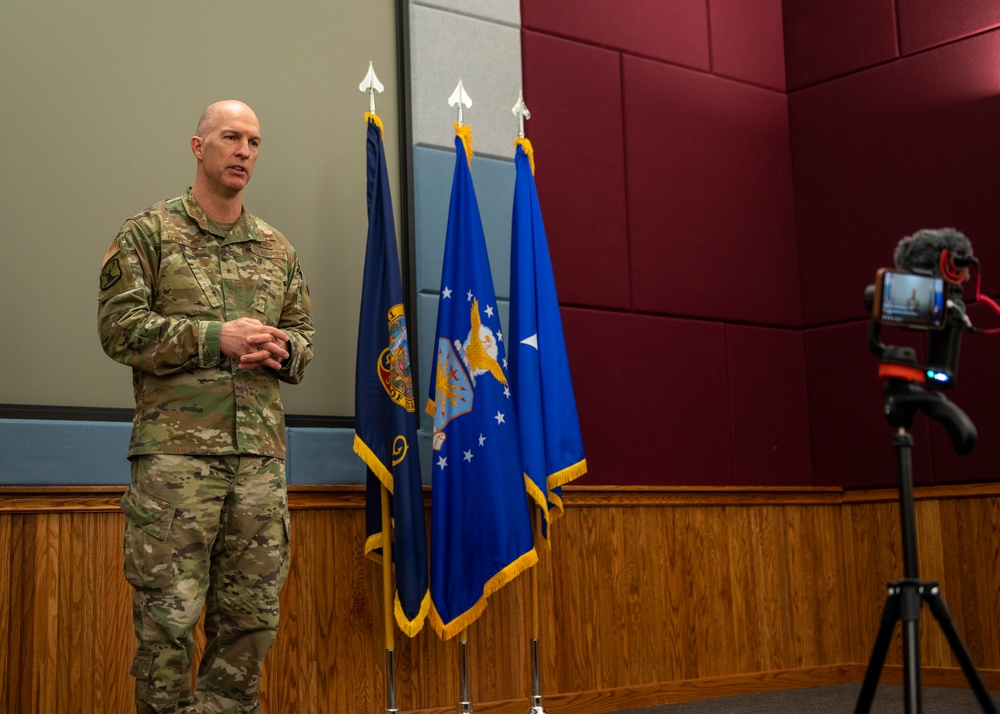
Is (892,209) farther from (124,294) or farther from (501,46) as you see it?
(124,294)

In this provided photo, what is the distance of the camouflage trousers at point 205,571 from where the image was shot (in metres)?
2.30

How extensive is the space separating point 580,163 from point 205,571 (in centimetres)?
221

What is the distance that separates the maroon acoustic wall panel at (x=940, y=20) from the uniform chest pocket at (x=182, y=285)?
3052 mm

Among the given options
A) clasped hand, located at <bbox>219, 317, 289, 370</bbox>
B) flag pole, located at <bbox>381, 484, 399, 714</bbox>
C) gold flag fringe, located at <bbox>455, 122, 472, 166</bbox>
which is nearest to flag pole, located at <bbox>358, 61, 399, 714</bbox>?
flag pole, located at <bbox>381, 484, 399, 714</bbox>

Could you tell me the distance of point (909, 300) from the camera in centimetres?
166

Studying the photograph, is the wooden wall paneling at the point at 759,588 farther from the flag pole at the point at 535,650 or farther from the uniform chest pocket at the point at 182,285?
the uniform chest pocket at the point at 182,285

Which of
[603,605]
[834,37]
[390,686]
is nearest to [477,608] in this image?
[390,686]

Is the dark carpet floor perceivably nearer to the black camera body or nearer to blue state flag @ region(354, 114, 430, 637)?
blue state flag @ region(354, 114, 430, 637)

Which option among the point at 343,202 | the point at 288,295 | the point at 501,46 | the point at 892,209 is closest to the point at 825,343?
the point at 892,209

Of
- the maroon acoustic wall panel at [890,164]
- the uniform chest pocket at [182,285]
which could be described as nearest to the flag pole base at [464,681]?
the uniform chest pocket at [182,285]

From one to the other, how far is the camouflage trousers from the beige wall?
29.8 inches

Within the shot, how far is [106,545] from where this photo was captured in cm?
289

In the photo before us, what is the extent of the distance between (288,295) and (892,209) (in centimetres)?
261

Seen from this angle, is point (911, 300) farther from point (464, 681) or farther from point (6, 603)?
point (6, 603)
